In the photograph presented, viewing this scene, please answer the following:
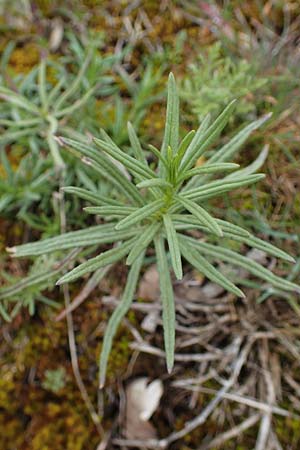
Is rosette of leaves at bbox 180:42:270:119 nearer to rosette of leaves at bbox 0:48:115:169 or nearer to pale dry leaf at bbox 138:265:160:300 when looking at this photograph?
rosette of leaves at bbox 0:48:115:169

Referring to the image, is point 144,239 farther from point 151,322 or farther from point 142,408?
point 142,408

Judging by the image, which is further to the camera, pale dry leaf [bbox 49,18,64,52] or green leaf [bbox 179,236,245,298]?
pale dry leaf [bbox 49,18,64,52]

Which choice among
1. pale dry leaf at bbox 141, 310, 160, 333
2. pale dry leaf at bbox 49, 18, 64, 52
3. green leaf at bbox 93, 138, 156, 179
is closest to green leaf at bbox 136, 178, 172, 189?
green leaf at bbox 93, 138, 156, 179

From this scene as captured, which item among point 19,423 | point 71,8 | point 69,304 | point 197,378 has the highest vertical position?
point 71,8

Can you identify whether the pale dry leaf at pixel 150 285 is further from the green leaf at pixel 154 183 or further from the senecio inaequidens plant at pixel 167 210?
the green leaf at pixel 154 183

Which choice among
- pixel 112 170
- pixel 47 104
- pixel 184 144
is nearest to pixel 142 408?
pixel 112 170

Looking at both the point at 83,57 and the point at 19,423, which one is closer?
the point at 19,423

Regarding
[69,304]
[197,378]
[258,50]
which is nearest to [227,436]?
[197,378]

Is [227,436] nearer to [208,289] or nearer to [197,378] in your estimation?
[197,378]
